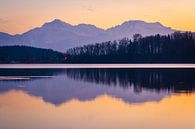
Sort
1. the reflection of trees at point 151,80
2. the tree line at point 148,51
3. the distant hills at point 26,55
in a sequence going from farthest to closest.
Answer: the distant hills at point 26,55
the tree line at point 148,51
the reflection of trees at point 151,80

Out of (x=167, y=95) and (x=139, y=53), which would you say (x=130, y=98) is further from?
(x=139, y=53)

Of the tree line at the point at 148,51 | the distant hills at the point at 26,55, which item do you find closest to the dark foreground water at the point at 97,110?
the tree line at the point at 148,51

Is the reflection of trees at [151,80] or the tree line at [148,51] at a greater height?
the tree line at [148,51]

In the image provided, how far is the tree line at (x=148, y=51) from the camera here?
317 feet

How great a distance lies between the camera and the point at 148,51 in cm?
10150

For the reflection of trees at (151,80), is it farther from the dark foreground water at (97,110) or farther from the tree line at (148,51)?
the tree line at (148,51)

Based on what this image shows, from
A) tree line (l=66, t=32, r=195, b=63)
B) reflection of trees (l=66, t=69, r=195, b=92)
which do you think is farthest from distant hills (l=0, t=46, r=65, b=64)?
reflection of trees (l=66, t=69, r=195, b=92)

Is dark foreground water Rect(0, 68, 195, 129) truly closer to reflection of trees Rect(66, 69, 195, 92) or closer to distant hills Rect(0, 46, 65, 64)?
reflection of trees Rect(66, 69, 195, 92)

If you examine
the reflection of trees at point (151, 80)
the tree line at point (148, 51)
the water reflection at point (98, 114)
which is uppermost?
the tree line at point (148, 51)

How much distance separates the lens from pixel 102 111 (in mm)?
16938

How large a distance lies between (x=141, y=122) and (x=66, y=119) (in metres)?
2.84

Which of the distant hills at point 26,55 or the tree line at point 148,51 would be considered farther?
the distant hills at point 26,55

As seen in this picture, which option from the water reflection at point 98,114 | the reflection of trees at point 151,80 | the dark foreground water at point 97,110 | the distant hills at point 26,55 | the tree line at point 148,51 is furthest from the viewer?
the distant hills at point 26,55

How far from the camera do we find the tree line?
96.7 meters
